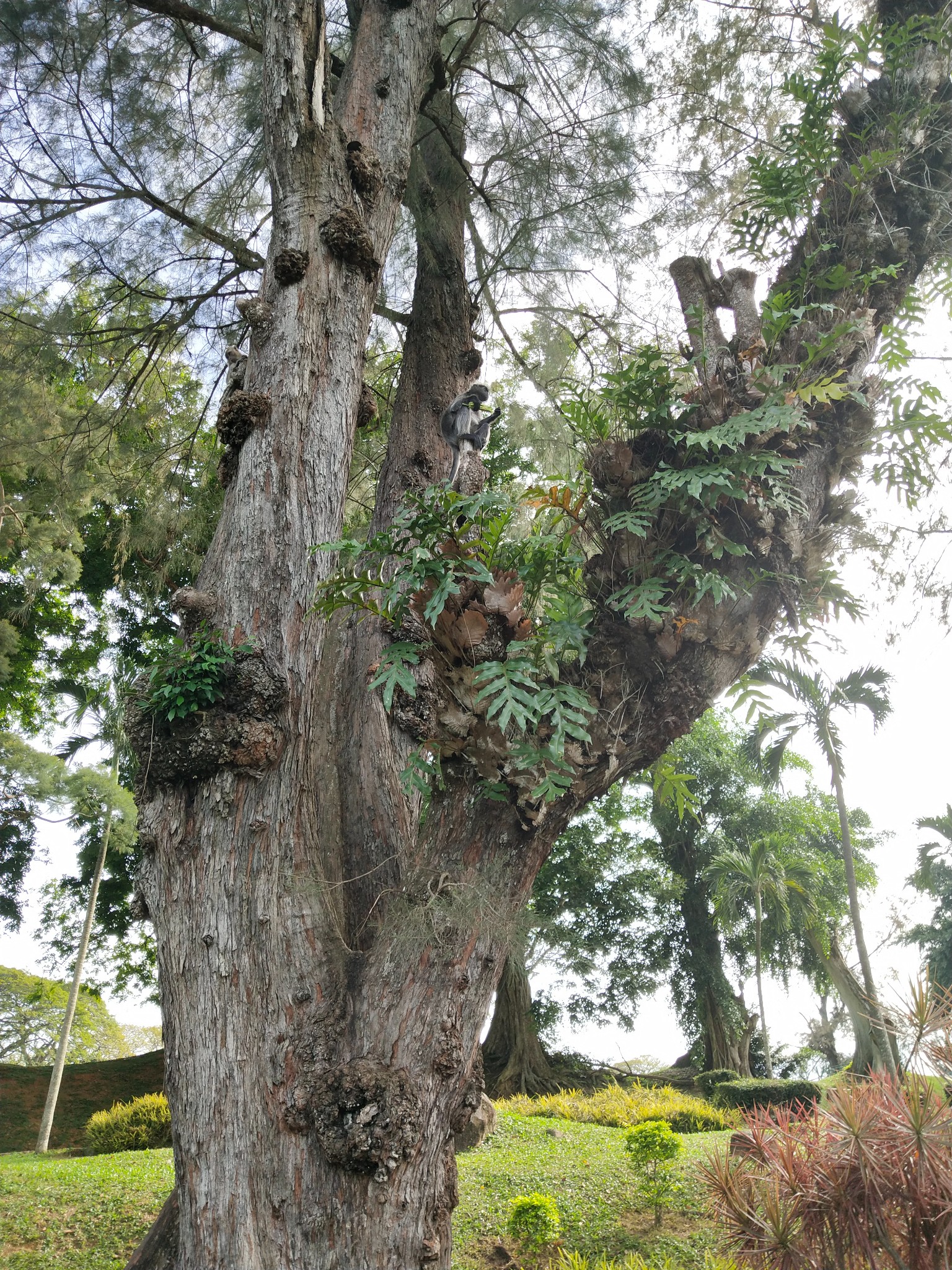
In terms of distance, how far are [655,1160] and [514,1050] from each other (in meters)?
6.43

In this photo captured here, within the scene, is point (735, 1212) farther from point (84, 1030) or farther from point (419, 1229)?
point (84, 1030)

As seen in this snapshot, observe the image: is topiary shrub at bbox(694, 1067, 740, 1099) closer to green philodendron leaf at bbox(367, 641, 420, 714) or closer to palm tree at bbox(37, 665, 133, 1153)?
palm tree at bbox(37, 665, 133, 1153)

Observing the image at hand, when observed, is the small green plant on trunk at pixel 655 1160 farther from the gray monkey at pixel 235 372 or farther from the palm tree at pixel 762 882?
the palm tree at pixel 762 882

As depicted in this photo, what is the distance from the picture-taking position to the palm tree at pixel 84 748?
8.07 m

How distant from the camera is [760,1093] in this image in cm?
1017

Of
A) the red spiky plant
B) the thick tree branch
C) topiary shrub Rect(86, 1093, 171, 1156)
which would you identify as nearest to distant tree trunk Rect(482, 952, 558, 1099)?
topiary shrub Rect(86, 1093, 171, 1156)

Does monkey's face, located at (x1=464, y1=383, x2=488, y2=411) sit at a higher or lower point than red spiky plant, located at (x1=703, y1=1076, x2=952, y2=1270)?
higher

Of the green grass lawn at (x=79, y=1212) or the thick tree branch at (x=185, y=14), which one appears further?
the thick tree branch at (x=185, y=14)

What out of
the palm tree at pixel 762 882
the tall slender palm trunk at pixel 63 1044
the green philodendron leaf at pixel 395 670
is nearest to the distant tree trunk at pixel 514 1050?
the palm tree at pixel 762 882

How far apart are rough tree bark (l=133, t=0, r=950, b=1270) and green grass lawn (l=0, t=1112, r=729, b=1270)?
8.98 ft

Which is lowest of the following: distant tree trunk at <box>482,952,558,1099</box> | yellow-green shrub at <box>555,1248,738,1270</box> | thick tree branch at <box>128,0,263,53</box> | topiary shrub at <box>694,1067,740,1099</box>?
yellow-green shrub at <box>555,1248,738,1270</box>

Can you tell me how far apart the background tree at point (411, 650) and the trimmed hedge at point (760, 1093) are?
29.6 ft

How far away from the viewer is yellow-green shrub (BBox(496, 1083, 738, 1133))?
802 cm

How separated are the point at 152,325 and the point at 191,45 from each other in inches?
68.5
